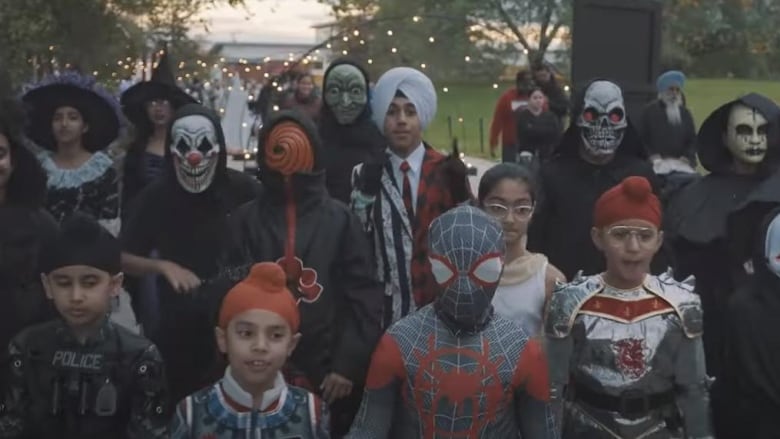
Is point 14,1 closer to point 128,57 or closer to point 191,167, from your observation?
point 128,57

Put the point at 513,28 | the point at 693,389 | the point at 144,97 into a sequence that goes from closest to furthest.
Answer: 1. the point at 693,389
2. the point at 144,97
3. the point at 513,28

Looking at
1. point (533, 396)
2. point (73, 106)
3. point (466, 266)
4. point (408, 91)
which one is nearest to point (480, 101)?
point (73, 106)

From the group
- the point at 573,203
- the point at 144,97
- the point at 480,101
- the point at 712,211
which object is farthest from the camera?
the point at 480,101

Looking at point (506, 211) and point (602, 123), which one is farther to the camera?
point (602, 123)

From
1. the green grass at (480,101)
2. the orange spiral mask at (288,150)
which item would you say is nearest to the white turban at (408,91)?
the orange spiral mask at (288,150)

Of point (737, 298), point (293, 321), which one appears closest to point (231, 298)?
point (293, 321)

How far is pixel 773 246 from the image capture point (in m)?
4.68

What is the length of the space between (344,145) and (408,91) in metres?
1.87

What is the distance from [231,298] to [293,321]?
0.21 m

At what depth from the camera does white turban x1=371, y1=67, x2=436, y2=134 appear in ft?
18.4

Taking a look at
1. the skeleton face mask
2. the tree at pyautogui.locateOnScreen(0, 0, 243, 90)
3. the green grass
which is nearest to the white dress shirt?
the skeleton face mask

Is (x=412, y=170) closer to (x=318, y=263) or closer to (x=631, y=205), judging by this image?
(x=318, y=263)

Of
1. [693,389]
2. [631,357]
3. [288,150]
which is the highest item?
[288,150]

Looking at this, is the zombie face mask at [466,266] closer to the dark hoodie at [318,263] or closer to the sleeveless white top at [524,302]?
the sleeveless white top at [524,302]
